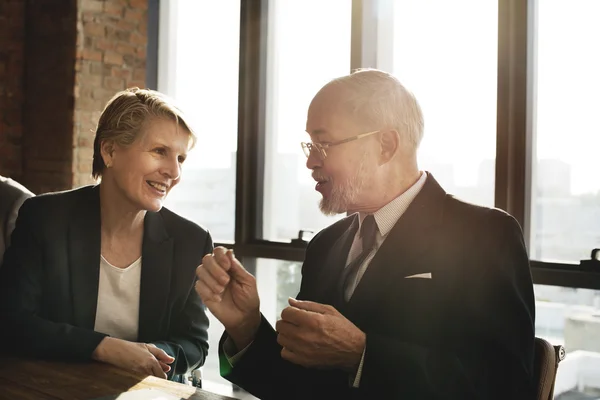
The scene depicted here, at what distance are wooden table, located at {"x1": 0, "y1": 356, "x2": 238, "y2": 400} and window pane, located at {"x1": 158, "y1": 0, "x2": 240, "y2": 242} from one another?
97.6 inches

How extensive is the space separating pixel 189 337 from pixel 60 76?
2.93 meters

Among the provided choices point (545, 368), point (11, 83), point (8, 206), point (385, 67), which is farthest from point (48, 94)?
point (545, 368)

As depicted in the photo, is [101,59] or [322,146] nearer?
[322,146]

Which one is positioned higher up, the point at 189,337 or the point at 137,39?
the point at 137,39

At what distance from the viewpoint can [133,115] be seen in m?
2.74

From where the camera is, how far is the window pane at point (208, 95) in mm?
4684

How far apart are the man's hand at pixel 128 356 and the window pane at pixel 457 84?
1.84 m

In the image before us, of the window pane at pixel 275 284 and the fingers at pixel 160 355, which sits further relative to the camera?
the window pane at pixel 275 284

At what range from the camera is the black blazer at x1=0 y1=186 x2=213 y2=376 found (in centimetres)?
253

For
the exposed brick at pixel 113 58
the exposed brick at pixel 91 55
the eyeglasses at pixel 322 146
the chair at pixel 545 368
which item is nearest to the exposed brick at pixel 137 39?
the exposed brick at pixel 113 58

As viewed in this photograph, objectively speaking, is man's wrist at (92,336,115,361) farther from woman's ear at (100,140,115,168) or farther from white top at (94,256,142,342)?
woman's ear at (100,140,115,168)

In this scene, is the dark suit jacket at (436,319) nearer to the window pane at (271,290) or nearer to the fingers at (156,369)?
the fingers at (156,369)

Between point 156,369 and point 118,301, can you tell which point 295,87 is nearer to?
point 118,301

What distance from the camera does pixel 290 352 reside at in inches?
72.4
